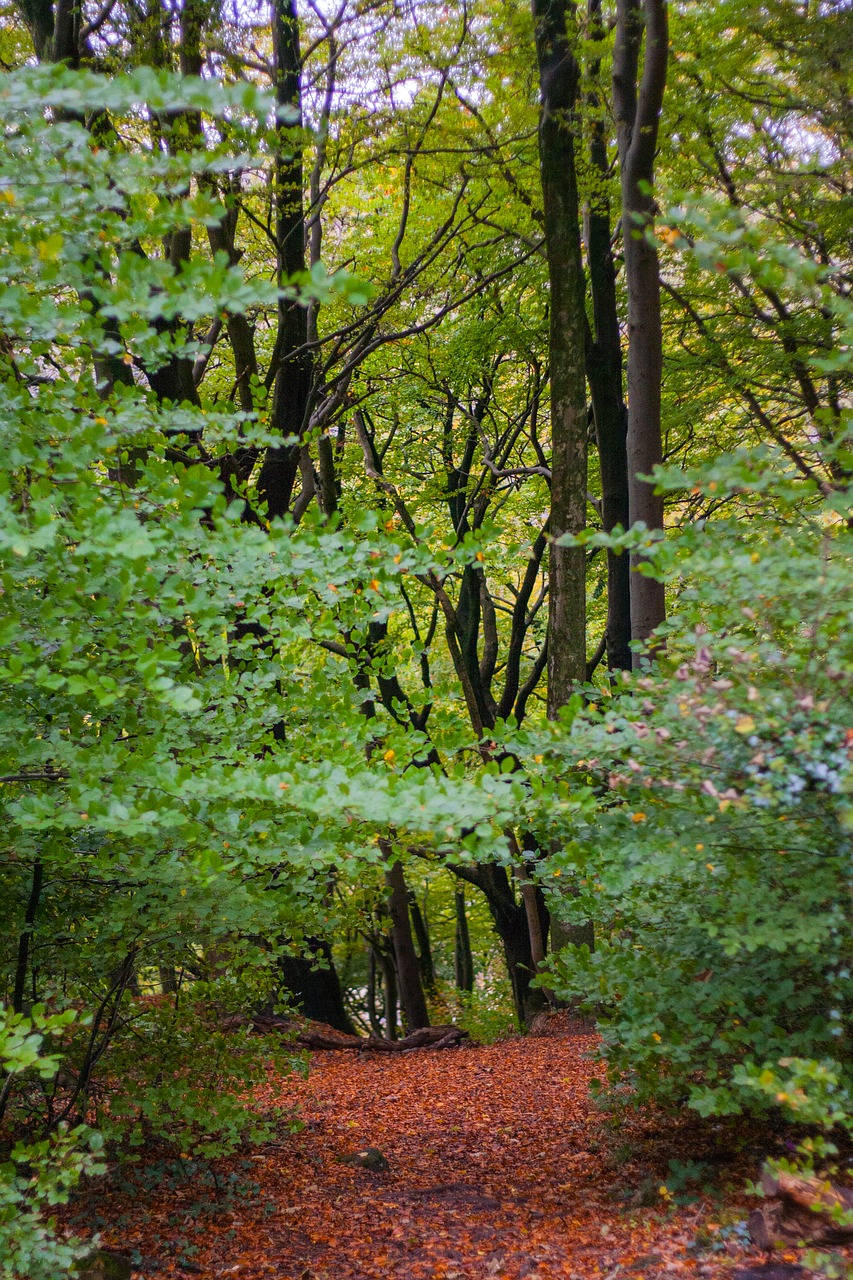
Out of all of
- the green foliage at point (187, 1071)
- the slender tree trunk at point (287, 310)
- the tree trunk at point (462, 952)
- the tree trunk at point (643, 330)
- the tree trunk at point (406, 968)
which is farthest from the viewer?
the tree trunk at point (462, 952)

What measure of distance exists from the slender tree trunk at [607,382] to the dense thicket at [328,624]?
42 millimetres

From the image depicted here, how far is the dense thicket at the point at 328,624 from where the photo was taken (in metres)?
2.69

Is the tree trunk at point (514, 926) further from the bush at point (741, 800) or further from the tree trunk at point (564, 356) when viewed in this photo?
the bush at point (741, 800)

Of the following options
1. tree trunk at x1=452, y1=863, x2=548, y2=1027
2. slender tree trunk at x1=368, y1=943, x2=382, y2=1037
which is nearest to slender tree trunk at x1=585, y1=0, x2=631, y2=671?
tree trunk at x1=452, y1=863, x2=548, y2=1027

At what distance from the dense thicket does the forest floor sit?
0.35 metres

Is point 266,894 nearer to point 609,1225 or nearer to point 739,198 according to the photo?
point 609,1225

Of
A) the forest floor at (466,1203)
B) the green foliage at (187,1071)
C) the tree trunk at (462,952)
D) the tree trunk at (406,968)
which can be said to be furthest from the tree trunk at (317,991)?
the tree trunk at (462,952)

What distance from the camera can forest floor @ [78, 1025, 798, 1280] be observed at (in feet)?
11.9

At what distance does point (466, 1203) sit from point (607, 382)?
6115 millimetres

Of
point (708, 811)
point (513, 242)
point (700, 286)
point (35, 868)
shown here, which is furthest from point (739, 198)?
point (35, 868)

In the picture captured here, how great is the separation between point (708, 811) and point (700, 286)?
7.29 metres

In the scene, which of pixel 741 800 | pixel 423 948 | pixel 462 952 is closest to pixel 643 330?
pixel 741 800

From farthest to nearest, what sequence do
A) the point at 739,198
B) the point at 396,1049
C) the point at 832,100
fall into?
the point at 396,1049 → the point at 739,198 → the point at 832,100

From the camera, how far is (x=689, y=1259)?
10.6 ft
